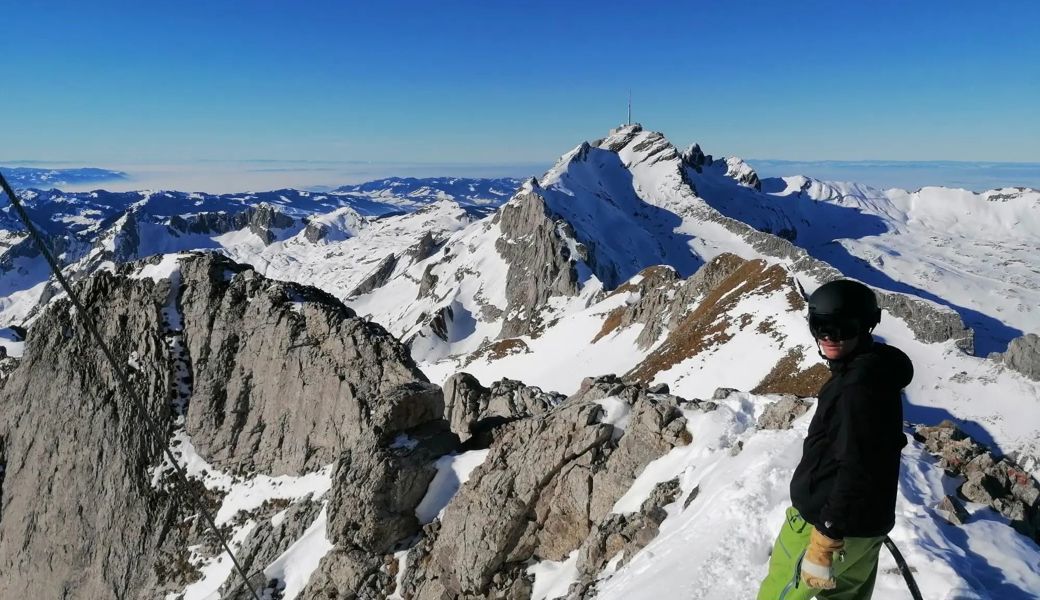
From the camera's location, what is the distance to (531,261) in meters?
132

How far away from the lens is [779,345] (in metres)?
42.2

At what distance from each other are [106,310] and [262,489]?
2110 cm

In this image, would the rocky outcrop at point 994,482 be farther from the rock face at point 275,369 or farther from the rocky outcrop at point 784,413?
the rock face at point 275,369

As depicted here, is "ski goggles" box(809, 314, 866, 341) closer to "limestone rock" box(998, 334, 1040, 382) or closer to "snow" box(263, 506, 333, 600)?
"snow" box(263, 506, 333, 600)

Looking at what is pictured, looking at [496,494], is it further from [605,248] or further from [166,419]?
[605,248]

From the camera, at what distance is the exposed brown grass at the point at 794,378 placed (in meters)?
34.9

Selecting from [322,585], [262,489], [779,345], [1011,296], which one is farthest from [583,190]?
[322,585]

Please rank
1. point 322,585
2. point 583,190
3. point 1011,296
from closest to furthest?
point 322,585 < point 1011,296 < point 583,190

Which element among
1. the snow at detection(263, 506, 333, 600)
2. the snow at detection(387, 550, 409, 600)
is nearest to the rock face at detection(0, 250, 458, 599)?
the snow at detection(263, 506, 333, 600)

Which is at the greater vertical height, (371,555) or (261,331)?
(261,331)

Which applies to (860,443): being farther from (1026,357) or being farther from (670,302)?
(670,302)

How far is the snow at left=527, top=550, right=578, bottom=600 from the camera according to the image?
58.3ft

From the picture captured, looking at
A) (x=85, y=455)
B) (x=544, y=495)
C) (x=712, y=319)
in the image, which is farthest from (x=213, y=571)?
(x=712, y=319)

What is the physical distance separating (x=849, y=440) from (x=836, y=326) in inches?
46.7
